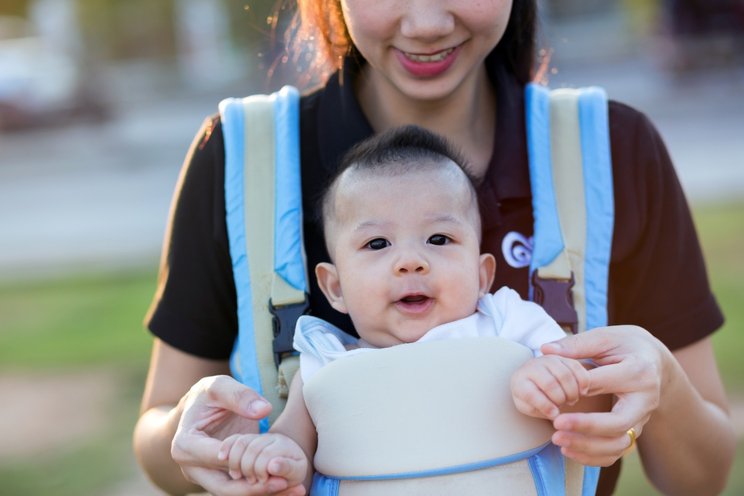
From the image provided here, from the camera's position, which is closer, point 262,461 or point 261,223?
Answer: point 262,461

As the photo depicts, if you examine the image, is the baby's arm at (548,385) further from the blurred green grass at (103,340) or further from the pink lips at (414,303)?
the blurred green grass at (103,340)

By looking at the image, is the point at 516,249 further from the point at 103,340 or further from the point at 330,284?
the point at 103,340

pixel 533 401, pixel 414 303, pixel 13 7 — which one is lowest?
pixel 533 401

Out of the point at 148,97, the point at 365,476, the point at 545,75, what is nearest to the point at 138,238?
the point at 545,75

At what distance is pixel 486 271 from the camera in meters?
2.24

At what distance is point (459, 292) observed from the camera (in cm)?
211

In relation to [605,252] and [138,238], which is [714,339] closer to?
[605,252]

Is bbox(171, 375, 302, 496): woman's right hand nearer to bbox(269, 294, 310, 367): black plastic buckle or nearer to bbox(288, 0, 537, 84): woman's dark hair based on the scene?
bbox(269, 294, 310, 367): black plastic buckle

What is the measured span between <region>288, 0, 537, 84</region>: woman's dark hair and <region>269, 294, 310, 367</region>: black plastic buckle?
636 mm

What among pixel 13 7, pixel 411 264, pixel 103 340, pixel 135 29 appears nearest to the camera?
pixel 411 264

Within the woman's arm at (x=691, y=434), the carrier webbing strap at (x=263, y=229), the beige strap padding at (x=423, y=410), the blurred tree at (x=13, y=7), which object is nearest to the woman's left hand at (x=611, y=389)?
the beige strap padding at (x=423, y=410)

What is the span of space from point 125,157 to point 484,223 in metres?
14.4

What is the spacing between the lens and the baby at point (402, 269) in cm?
208

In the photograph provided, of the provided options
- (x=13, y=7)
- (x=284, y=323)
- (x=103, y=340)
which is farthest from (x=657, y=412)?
(x=13, y=7)
